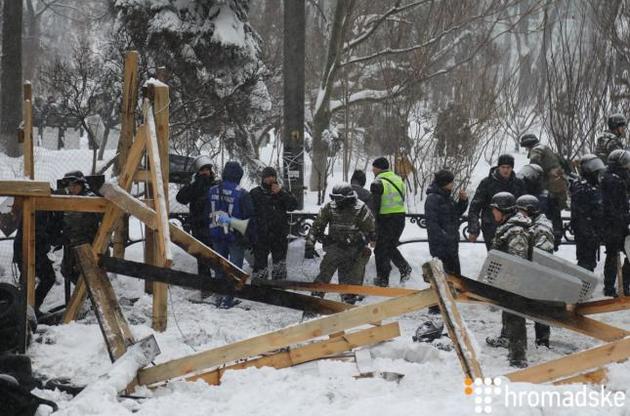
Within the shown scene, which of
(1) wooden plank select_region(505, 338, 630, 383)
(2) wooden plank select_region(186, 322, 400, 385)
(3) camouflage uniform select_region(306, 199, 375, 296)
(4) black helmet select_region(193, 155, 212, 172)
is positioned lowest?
(2) wooden plank select_region(186, 322, 400, 385)

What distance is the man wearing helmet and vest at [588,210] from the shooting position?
29.0ft

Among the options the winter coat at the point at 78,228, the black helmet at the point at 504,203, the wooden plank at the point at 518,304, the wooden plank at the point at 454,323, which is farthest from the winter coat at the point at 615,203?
the winter coat at the point at 78,228

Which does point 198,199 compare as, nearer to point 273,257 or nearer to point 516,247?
point 273,257

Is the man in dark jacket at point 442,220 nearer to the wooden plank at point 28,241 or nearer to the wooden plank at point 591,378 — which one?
the wooden plank at point 591,378

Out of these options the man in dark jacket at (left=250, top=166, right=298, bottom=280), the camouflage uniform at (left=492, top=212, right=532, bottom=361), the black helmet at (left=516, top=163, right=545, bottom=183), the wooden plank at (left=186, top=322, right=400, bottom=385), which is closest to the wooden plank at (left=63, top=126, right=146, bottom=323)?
the wooden plank at (left=186, top=322, right=400, bottom=385)

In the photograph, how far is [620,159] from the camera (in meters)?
8.51

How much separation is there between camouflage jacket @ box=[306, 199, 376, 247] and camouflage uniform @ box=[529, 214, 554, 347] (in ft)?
6.31

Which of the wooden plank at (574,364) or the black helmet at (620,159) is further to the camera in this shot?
the black helmet at (620,159)

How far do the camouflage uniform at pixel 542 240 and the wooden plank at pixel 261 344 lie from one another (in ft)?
7.90

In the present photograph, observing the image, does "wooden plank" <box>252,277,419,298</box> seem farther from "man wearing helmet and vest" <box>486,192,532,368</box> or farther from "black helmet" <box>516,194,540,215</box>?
"black helmet" <box>516,194,540,215</box>

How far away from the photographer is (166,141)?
7254 mm

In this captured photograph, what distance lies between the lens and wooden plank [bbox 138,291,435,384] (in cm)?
505

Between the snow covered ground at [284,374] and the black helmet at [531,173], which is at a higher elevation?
the black helmet at [531,173]

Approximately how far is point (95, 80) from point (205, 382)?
33.1ft
